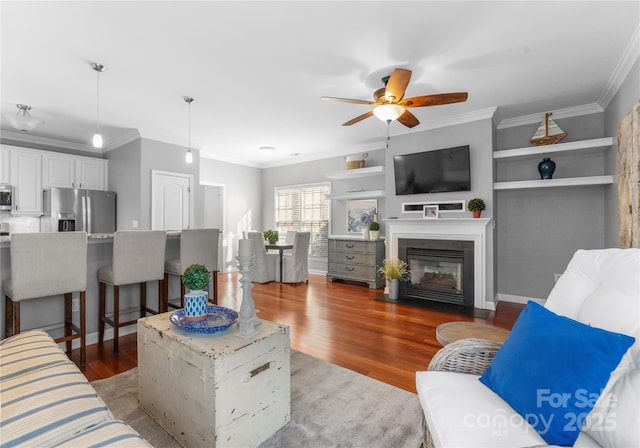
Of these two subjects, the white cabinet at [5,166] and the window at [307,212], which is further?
the window at [307,212]

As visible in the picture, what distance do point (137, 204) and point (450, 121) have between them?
4.91 meters

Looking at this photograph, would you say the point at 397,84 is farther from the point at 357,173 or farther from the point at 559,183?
the point at 357,173

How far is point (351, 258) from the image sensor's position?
562cm

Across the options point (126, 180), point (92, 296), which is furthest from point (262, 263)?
point (92, 296)

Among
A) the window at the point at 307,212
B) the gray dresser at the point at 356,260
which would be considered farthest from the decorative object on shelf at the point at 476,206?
the window at the point at 307,212

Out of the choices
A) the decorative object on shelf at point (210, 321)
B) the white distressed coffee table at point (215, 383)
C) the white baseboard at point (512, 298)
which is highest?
the decorative object on shelf at point (210, 321)

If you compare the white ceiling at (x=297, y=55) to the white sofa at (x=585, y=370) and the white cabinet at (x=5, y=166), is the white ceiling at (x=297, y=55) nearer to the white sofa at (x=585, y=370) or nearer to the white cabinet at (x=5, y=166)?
the white cabinet at (x=5, y=166)

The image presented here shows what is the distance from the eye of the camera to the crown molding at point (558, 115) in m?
3.76

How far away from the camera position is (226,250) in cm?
680

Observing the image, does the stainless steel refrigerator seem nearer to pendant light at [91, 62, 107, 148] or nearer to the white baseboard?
pendant light at [91, 62, 107, 148]

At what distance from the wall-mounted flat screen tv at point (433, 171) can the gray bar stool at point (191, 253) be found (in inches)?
113

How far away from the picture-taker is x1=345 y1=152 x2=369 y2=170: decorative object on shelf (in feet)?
18.8

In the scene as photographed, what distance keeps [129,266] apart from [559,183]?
475 centimetres

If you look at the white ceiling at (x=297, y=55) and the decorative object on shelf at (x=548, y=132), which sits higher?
the white ceiling at (x=297, y=55)
